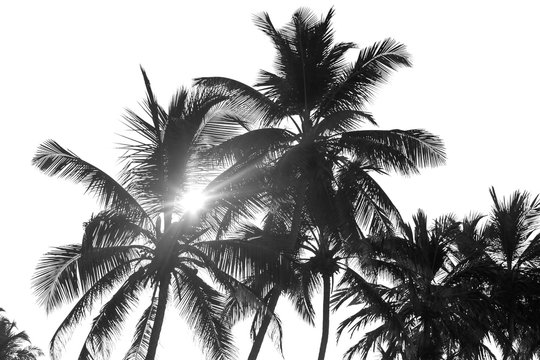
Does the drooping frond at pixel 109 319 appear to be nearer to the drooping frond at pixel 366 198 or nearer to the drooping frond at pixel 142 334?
the drooping frond at pixel 142 334

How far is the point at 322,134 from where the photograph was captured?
787 inches

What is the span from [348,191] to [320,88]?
2903mm

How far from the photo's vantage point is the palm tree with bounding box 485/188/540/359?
2589 cm

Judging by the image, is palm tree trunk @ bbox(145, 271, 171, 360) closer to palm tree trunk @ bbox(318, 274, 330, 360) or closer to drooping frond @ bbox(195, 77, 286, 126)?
drooping frond @ bbox(195, 77, 286, 126)

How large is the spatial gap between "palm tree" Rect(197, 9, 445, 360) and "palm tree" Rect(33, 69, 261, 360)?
5.60ft

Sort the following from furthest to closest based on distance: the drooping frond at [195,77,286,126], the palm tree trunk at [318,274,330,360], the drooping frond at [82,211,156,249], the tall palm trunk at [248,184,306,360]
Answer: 1. the palm tree trunk at [318,274,330,360]
2. the drooping frond at [195,77,286,126]
3. the tall palm trunk at [248,184,306,360]
4. the drooping frond at [82,211,156,249]

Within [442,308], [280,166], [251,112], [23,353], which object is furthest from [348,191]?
[23,353]

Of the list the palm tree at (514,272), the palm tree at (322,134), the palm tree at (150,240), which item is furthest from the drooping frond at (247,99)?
the palm tree at (514,272)

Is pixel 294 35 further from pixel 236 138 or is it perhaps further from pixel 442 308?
pixel 442 308

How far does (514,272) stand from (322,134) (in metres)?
10.7

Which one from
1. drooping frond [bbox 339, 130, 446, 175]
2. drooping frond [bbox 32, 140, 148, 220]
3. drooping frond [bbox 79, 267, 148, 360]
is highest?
Answer: drooping frond [bbox 339, 130, 446, 175]

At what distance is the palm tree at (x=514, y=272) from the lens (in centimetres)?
2589

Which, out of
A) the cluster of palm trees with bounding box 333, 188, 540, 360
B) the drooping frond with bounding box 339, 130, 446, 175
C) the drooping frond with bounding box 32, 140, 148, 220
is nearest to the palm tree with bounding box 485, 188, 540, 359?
the cluster of palm trees with bounding box 333, 188, 540, 360

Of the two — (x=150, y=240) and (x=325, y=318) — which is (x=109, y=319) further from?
(x=325, y=318)
